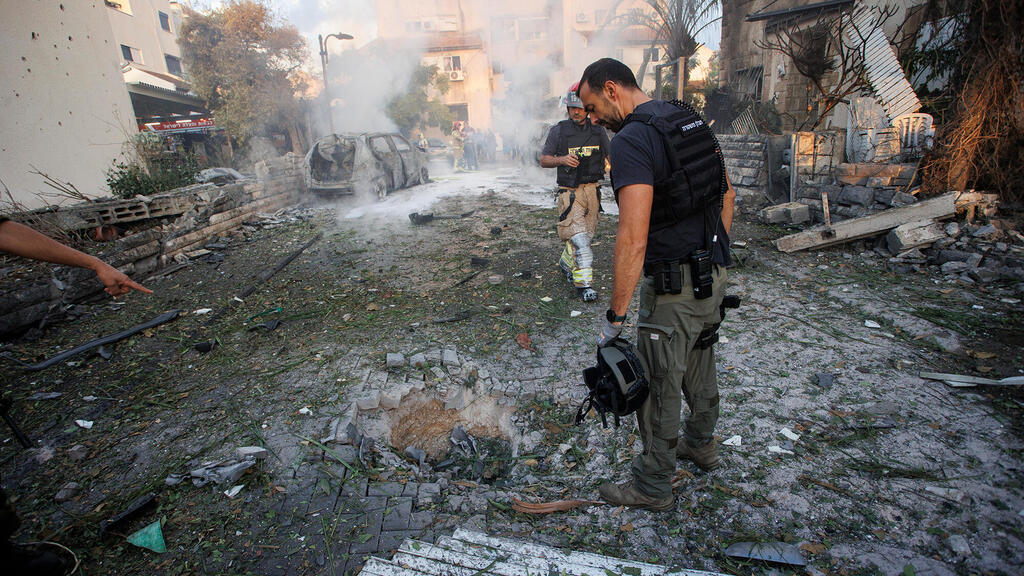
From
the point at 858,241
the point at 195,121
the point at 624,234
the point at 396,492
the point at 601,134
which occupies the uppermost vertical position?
the point at 195,121

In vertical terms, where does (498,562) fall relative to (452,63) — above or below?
below

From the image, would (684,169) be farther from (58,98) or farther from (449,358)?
(58,98)

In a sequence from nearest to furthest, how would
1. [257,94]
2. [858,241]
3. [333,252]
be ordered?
[858,241], [333,252], [257,94]

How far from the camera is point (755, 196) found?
750 cm

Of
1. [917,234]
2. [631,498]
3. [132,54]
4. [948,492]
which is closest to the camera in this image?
[948,492]

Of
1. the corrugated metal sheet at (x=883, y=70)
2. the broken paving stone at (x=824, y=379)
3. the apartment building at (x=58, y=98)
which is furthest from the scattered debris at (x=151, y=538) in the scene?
the apartment building at (x=58, y=98)

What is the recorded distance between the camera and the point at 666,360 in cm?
192

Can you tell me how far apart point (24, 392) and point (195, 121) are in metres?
16.1

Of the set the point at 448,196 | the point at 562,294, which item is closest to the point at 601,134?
the point at 562,294

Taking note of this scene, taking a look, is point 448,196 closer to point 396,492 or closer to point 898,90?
point 898,90

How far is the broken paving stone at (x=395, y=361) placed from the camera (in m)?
3.23

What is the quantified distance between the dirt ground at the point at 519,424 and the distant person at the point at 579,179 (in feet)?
1.33

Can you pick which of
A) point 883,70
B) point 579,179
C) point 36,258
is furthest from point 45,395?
point 883,70

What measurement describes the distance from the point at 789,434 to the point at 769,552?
845 millimetres
